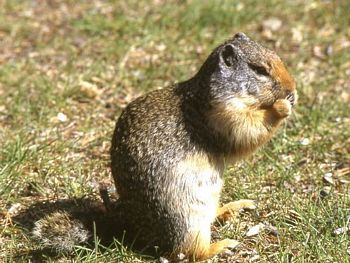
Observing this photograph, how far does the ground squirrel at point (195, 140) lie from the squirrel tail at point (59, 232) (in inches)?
1.4

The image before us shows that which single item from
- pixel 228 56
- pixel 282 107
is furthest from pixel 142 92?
pixel 282 107

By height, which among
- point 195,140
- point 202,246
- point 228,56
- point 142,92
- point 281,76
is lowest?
point 202,246

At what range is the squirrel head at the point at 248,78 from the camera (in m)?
5.16

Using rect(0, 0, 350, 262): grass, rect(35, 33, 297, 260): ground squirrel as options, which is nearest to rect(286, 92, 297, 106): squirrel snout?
rect(35, 33, 297, 260): ground squirrel

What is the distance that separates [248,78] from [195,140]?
553mm

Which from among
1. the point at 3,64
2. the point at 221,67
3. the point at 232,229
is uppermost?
the point at 221,67

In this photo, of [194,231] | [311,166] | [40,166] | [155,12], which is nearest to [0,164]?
[40,166]

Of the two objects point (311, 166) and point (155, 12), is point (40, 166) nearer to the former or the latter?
point (311, 166)

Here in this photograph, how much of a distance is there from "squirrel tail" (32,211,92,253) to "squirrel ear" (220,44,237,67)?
57.4 inches

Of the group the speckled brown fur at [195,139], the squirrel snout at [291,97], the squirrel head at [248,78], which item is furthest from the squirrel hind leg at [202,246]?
the squirrel snout at [291,97]

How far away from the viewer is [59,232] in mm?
4887

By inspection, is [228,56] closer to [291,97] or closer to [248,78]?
[248,78]

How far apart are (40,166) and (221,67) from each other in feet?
6.13

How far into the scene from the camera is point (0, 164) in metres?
6.11
